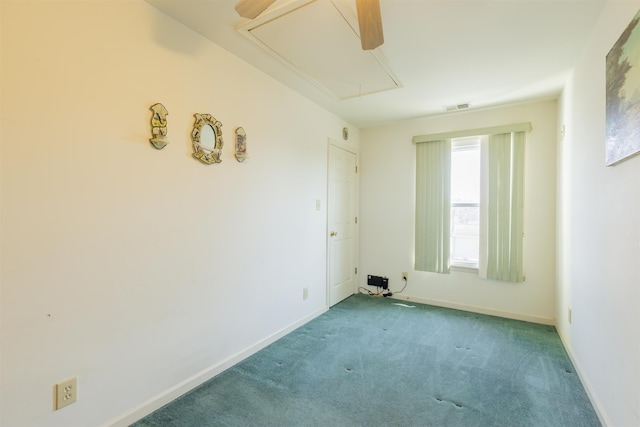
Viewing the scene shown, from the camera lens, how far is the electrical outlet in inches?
54.9

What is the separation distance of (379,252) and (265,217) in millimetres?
2123

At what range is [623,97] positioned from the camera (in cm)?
139

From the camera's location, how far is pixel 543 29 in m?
1.92

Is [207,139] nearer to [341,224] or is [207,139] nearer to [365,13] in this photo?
[365,13]

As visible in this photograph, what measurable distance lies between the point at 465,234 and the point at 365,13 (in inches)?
122

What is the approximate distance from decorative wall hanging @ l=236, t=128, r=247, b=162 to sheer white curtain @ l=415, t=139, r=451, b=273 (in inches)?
95.9

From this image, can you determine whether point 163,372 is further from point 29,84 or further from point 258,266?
point 29,84

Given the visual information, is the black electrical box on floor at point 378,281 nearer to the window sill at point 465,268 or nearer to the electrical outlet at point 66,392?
the window sill at point 465,268

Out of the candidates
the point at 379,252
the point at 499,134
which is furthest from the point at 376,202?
the point at 499,134

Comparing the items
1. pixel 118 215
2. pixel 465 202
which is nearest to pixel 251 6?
pixel 118 215

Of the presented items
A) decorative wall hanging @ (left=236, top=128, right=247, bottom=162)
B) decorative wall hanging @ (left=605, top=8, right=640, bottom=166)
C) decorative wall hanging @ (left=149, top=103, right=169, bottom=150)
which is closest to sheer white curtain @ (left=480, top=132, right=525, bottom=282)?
decorative wall hanging @ (left=605, top=8, right=640, bottom=166)

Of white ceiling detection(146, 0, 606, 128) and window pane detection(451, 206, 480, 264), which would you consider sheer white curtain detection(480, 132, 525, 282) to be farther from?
white ceiling detection(146, 0, 606, 128)

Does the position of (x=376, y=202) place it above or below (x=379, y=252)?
above

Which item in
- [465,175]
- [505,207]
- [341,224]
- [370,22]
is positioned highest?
[370,22]
